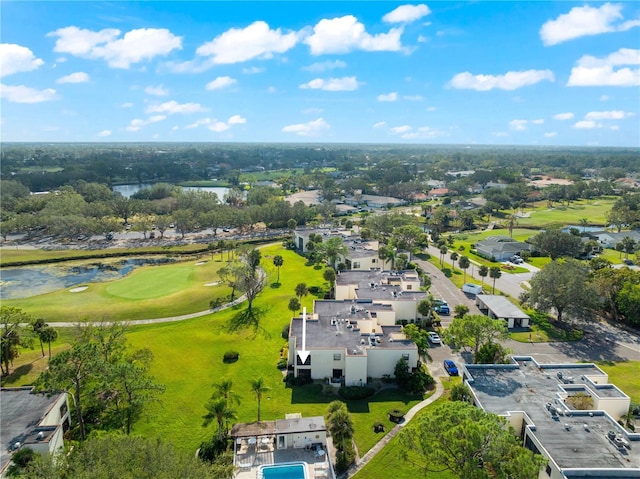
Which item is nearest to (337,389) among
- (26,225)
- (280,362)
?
(280,362)

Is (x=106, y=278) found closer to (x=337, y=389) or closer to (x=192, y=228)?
(x=192, y=228)

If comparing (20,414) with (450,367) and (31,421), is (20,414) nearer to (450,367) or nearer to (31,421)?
(31,421)

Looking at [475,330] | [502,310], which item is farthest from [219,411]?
[502,310]

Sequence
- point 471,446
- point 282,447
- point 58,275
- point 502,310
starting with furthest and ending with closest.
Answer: point 58,275
point 502,310
point 282,447
point 471,446

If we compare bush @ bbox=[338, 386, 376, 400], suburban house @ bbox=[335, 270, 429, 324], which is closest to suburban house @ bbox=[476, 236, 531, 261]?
suburban house @ bbox=[335, 270, 429, 324]

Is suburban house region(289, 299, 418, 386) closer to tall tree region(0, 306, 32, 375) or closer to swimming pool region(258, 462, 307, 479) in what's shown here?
swimming pool region(258, 462, 307, 479)
